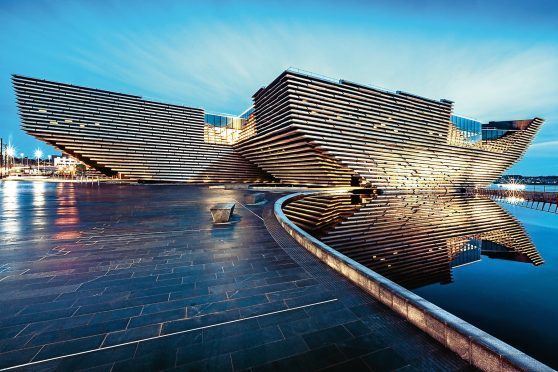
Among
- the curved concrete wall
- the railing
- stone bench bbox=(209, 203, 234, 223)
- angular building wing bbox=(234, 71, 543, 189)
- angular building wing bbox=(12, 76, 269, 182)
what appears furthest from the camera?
angular building wing bbox=(12, 76, 269, 182)

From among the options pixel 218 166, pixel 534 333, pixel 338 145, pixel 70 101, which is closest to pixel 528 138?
pixel 338 145

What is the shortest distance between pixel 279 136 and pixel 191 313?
37.2m

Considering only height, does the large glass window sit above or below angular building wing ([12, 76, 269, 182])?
above

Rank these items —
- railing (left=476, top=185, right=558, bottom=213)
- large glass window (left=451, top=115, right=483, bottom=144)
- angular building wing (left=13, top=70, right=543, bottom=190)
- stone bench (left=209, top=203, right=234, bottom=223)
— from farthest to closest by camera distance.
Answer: large glass window (left=451, top=115, right=483, bottom=144) → angular building wing (left=13, top=70, right=543, bottom=190) → railing (left=476, top=185, right=558, bottom=213) → stone bench (left=209, top=203, right=234, bottom=223)

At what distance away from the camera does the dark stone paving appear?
8.20 ft

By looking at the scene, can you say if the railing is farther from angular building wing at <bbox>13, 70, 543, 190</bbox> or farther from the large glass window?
the large glass window

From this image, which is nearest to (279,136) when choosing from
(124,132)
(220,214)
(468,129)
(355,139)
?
(355,139)

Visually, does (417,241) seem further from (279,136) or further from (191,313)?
(279,136)

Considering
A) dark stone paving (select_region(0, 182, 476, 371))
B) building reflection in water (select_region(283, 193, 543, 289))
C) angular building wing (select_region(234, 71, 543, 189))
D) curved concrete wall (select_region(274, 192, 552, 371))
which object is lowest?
building reflection in water (select_region(283, 193, 543, 289))

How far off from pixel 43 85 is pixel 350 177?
51.9 m

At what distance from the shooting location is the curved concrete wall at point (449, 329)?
2.17 m

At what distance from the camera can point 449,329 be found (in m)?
2.67

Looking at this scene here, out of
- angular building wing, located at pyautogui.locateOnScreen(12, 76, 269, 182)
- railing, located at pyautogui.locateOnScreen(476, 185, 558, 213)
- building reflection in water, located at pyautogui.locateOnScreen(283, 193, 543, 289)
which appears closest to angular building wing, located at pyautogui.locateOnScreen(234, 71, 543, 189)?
angular building wing, located at pyautogui.locateOnScreen(12, 76, 269, 182)

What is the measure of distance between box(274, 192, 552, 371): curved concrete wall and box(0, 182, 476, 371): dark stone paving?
129 millimetres
